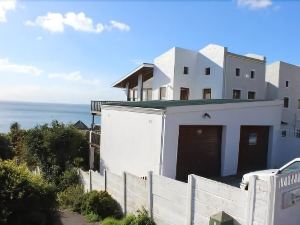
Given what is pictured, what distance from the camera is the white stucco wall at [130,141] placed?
597 inches

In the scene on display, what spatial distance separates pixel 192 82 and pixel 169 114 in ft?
46.6

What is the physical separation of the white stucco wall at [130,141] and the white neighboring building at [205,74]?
→ 8855 mm

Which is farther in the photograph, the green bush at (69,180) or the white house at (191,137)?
the green bush at (69,180)

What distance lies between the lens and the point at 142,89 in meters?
29.9

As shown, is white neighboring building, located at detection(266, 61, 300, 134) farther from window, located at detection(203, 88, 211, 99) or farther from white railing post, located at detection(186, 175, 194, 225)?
white railing post, located at detection(186, 175, 194, 225)

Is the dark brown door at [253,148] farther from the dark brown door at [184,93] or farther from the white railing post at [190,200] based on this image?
the dark brown door at [184,93]

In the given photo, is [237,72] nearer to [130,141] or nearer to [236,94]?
[236,94]

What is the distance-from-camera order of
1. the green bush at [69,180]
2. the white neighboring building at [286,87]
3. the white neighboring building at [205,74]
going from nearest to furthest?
the green bush at [69,180] < the white neighboring building at [205,74] < the white neighboring building at [286,87]

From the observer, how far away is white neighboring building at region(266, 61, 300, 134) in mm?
30438

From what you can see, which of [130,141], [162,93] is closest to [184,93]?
[162,93]

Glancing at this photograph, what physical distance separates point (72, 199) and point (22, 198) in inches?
226

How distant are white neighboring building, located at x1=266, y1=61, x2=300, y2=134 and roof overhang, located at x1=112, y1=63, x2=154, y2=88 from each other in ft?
36.8

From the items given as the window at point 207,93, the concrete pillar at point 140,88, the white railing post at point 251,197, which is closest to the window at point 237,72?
the window at point 207,93

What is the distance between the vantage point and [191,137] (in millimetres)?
15672
